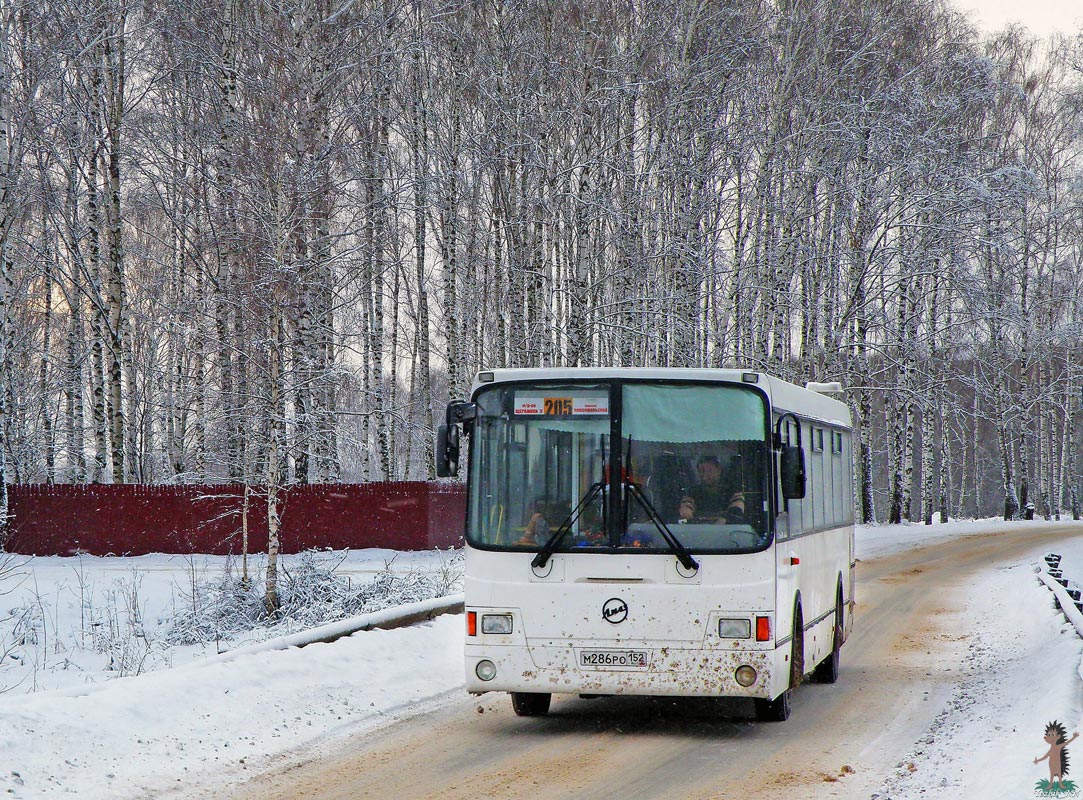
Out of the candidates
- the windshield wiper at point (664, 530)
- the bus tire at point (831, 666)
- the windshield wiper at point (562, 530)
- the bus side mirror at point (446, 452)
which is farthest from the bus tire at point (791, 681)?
the bus side mirror at point (446, 452)

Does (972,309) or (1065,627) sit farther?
(972,309)

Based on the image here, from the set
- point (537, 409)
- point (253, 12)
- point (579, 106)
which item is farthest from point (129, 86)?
point (537, 409)

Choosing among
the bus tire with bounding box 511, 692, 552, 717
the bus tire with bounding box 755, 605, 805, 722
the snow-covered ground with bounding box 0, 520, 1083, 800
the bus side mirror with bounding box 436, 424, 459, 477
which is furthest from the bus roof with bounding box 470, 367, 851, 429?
the snow-covered ground with bounding box 0, 520, 1083, 800

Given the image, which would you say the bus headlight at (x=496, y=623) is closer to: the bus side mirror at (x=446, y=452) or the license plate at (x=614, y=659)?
the license plate at (x=614, y=659)

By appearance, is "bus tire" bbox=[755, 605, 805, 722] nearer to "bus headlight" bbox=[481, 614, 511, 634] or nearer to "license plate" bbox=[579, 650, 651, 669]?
"license plate" bbox=[579, 650, 651, 669]

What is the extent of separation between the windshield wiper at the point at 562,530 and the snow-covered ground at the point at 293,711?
1.94m

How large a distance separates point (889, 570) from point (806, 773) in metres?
21.1

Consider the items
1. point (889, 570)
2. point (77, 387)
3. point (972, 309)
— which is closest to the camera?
point (889, 570)

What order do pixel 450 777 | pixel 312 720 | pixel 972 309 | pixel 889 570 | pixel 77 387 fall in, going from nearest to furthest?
1. pixel 450 777
2. pixel 312 720
3. pixel 889 570
4. pixel 972 309
5. pixel 77 387

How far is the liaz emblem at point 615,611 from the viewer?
9.78 metres

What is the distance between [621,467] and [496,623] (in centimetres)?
153

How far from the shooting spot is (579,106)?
2603 cm

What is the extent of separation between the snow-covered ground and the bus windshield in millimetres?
2045

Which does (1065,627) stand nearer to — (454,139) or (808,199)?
(808,199)
